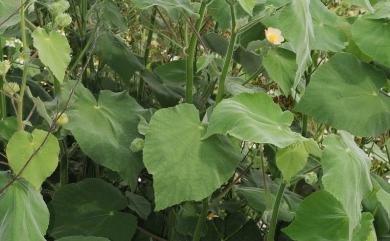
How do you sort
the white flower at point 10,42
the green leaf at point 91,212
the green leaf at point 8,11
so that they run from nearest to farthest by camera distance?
1. the green leaf at point 8,11
2. the green leaf at point 91,212
3. the white flower at point 10,42

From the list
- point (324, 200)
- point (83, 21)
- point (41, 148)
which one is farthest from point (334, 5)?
point (41, 148)

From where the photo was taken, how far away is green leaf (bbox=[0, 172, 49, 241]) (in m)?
0.87

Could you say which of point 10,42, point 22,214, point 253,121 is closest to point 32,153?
point 22,214

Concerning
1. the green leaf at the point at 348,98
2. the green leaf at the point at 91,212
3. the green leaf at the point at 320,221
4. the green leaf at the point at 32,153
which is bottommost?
the green leaf at the point at 91,212

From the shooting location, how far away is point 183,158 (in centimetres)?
98

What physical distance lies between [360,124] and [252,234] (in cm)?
31

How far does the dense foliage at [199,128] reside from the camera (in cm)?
92

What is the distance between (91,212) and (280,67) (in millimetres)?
422

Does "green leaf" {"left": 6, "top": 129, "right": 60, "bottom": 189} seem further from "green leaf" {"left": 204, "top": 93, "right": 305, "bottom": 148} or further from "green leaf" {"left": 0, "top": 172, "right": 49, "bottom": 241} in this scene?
"green leaf" {"left": 204, "top": 93, "right": 305, "bottom": 148}

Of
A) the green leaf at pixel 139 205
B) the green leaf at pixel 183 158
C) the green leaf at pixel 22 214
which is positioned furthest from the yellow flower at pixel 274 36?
the green leaf at pixel 22 214

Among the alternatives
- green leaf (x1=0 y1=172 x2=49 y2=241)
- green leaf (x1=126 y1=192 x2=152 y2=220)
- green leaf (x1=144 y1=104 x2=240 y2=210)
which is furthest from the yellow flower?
green leaf (x1=0 y1=172 x2=49 y2=241)

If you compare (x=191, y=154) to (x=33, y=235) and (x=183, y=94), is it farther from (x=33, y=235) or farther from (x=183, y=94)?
(x=183, y=94)

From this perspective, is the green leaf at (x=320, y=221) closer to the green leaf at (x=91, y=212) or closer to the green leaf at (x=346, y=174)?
the green leaf at (x=346, y=174)

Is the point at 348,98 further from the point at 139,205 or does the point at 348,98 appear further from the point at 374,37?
the point at 139,205
